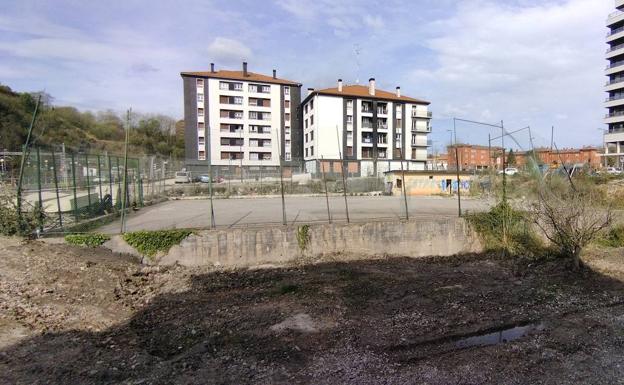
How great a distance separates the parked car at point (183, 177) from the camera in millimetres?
26908

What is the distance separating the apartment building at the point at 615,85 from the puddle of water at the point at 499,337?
69.4 m

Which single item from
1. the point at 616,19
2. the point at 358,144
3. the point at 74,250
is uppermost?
the point at 616,19

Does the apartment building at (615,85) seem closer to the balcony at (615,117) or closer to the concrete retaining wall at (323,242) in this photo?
the balcony at (615,117)

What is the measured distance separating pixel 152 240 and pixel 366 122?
5260 cm

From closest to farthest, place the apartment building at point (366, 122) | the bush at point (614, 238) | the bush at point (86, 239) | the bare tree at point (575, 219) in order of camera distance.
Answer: the bare tree at point (575, 219)
the bush at point (86, 239)
the bush at point (614, 238)
the apartment building at point (366, 122)

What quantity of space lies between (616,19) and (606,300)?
250ft

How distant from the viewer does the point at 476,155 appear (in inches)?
877

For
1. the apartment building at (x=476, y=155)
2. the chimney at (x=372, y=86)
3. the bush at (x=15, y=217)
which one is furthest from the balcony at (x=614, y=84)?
the bush at (x=15, y=217)

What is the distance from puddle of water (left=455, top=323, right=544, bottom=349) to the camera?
16.3 feet

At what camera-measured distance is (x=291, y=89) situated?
2559 inches

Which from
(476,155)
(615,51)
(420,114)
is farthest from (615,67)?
(476,155)

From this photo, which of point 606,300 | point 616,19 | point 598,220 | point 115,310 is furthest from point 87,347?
point 616,19

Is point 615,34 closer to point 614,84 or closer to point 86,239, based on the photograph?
point 614,84

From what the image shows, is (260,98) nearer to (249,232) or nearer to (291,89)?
(291,89)
